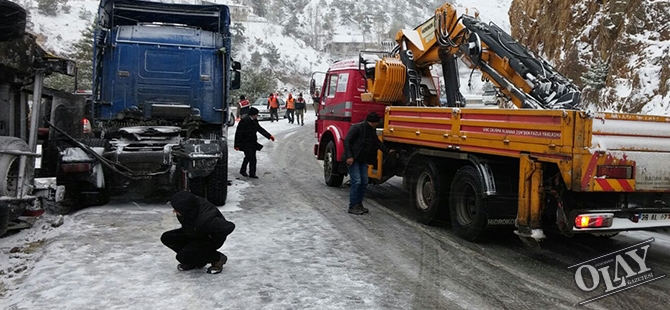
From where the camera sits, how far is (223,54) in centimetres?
870

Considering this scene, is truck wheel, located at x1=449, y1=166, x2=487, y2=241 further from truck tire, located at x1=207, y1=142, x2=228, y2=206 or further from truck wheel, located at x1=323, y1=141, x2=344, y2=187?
truck wheel, located at x1=323, y1=141, x2=344, y2=187

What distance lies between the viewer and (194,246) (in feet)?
16.3

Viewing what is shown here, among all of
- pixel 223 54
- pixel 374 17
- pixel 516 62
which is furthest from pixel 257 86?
pixel 374 17

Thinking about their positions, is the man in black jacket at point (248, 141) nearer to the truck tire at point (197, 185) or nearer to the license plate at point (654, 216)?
the truck tire at point (197, 185)

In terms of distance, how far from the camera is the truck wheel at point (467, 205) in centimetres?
620

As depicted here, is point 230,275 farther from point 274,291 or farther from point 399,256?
point 399,256

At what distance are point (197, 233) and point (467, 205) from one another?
3.45 metres

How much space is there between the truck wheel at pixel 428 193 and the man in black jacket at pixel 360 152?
79cm

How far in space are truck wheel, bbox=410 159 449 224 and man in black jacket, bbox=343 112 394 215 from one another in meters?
0.79

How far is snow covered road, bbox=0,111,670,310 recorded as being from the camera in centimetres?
442

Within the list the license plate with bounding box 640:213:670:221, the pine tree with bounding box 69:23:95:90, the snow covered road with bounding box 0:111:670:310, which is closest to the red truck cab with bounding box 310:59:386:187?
the snow covered road with bounding box 0:111:670:310

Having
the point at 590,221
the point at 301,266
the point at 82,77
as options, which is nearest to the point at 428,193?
the point at 590,221

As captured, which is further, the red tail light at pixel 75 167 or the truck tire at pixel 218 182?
the truck tire at pixel 218 182

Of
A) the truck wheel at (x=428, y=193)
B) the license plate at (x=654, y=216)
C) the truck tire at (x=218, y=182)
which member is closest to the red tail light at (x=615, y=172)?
the license plate at (x=654, y=216)
